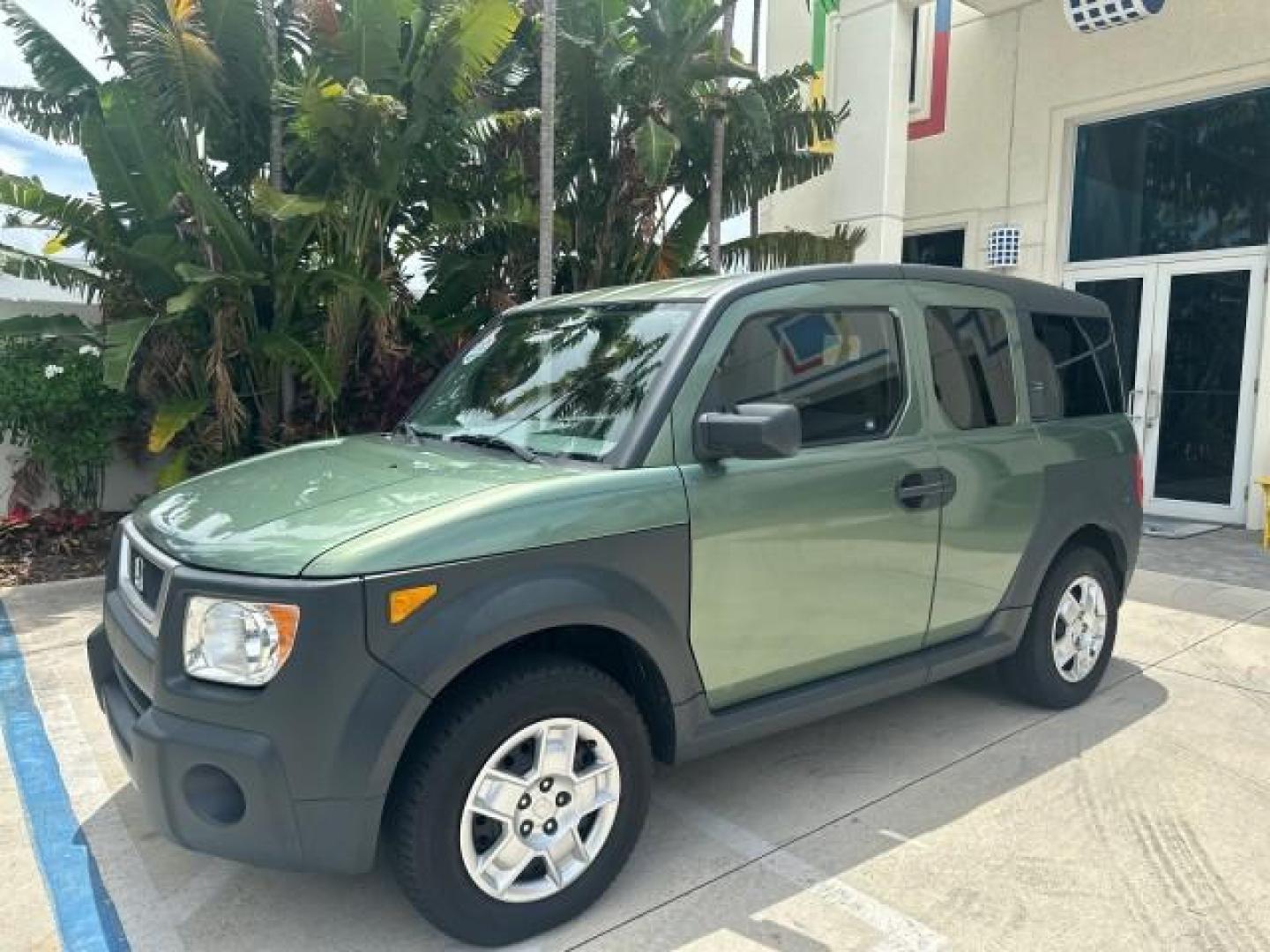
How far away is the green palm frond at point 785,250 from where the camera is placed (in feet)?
30.4

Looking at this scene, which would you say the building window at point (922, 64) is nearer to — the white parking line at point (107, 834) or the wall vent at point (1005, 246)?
the wall vent at point (1005, 246)

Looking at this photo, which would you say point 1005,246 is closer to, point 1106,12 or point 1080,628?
point 1106,12

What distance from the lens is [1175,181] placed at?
949cm

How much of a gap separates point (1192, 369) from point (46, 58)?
10627mm

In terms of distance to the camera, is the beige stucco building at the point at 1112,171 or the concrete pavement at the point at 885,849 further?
the beige stucco building at the point at 1112,171

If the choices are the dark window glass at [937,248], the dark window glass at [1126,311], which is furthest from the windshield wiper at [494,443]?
the dark window glass at [937,248]

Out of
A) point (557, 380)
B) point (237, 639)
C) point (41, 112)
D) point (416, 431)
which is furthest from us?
point (41, 112)

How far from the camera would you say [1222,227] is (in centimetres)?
912

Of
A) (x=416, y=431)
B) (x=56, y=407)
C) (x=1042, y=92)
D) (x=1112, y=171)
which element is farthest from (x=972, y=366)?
(x=1042, y=92)

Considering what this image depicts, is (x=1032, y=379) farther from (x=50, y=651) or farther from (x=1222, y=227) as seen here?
(x=1222, y=227)

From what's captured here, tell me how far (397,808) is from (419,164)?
6.43m

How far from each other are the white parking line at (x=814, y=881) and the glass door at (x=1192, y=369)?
7.92m

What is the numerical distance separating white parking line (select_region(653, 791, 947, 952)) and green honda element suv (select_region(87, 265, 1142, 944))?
0.41 meters

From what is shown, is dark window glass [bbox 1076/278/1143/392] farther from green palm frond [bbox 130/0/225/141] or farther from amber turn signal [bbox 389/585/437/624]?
amber turn signal [bbox 389/585/437/624]
